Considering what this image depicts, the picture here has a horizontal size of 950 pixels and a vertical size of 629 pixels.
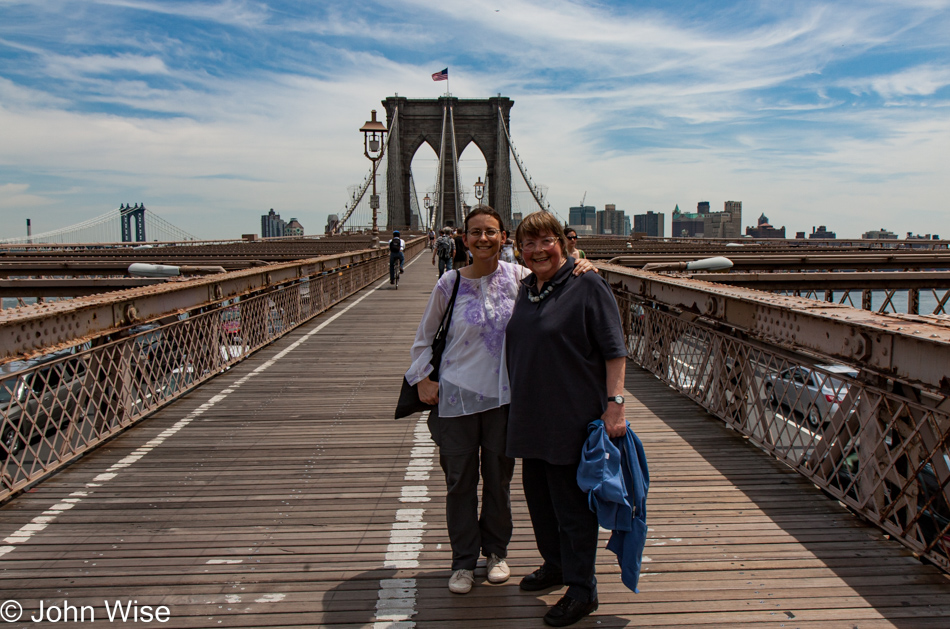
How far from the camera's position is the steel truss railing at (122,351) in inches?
160

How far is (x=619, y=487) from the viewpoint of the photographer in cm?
248

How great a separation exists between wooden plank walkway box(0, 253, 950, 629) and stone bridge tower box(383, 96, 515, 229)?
204 ft

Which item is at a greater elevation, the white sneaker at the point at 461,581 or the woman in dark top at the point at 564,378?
the woman in dark top at the point at 564,378

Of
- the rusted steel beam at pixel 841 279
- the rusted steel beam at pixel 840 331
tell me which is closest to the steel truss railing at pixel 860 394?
the rusted steel beam at pixel 840 331

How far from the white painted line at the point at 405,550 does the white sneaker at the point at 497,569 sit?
34 cm

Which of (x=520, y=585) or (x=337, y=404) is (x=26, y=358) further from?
(x=520, y=585)

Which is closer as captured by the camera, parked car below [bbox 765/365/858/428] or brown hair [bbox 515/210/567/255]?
brown hair [bbox 515/210/567/255]

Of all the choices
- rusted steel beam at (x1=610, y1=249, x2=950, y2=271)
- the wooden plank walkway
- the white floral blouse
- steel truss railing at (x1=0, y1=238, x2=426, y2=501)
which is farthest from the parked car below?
rusted steel beam at (x1=610, y1=249, x2=950, y2=271)

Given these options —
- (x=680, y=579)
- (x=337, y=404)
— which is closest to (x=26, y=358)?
(x=337, y=404)

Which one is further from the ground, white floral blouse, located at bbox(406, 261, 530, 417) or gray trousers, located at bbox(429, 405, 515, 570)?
white floral blouse, located at bbox(406, 261, 530, 417)

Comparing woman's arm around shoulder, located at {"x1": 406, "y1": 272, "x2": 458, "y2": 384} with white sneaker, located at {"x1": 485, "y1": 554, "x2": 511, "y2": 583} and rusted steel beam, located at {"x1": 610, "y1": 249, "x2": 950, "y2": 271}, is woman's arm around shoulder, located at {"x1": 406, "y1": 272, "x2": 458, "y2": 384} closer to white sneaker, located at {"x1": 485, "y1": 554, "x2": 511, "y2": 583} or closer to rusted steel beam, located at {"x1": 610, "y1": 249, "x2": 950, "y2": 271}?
white sneaker, located at {"x1": 485, "y1": 554, "x2": 511, "y2": 583}

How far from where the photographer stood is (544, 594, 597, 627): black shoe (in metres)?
2.62

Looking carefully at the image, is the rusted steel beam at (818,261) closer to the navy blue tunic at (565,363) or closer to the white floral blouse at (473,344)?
the white floral blouse at (473,344)

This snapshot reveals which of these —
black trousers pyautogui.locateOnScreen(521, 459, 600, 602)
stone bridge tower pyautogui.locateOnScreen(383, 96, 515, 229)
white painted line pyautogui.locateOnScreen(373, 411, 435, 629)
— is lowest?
white painted line pyautogui.locateOnScreen(373, 411, 435, 629)
